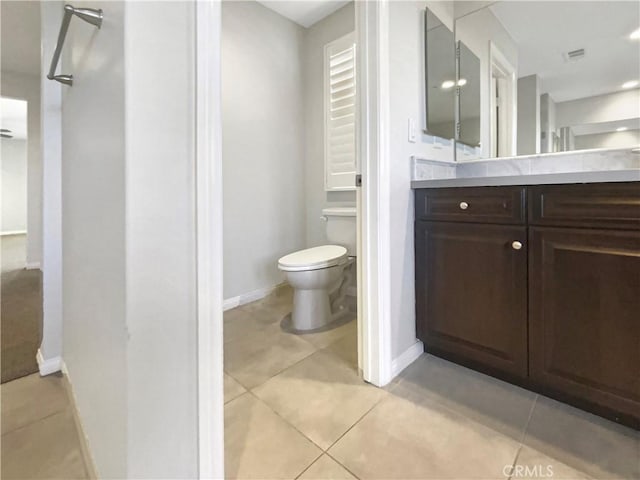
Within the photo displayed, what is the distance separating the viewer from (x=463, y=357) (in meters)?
1.43

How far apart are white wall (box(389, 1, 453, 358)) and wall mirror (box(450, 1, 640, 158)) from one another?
17cm

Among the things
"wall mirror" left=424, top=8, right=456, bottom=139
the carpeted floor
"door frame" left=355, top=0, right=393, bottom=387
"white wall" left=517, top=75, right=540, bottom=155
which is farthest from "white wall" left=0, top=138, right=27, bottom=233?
"white wall" left=517, top=75, right=540, bottom=155

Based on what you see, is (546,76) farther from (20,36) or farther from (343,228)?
(20,36)

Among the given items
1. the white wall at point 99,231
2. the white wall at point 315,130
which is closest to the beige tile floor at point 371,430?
the white wall at point 99,231

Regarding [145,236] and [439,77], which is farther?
[439,77]

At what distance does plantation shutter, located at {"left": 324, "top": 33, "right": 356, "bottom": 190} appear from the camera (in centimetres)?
250

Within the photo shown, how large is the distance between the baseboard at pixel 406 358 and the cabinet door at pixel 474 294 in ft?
0.18

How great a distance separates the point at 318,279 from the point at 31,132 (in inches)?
183

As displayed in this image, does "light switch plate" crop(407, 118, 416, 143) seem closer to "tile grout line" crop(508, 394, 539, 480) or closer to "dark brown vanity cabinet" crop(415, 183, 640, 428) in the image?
"dark brown vanity cabinet" crop(415, 183, 640, 428)

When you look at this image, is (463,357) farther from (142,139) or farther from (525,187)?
(142,139)

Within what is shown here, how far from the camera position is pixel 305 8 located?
2.54 m

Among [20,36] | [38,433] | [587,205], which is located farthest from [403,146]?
[20,36]

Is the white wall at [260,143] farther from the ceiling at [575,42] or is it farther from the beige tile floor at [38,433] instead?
the ceiling at [575,42]

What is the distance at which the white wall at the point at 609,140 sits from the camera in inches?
53.7
